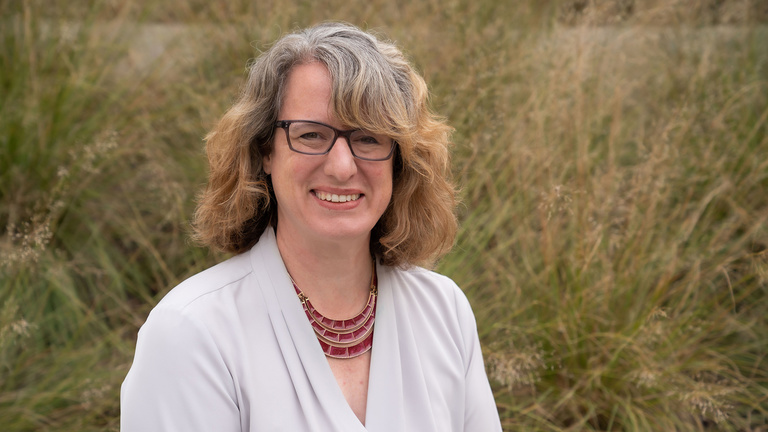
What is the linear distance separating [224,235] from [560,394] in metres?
1.63

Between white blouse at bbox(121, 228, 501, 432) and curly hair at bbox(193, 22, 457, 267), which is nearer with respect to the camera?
white blouse at bbox(121, 228, 501, 432)

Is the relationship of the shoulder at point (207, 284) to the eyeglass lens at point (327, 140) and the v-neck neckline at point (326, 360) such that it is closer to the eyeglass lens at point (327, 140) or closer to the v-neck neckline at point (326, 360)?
the v-neck neckline at point (326, 360)

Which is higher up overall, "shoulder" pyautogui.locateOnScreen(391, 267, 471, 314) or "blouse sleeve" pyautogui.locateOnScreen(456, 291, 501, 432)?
"shoulder" pyautogui.locateOnScreen(391, 267, 471, 314)

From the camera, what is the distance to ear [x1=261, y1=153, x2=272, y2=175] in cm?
183

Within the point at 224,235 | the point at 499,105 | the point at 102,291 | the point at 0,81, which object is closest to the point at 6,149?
the point at 0,81

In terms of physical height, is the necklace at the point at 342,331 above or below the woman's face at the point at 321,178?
below

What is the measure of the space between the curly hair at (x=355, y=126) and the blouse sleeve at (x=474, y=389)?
21 cm

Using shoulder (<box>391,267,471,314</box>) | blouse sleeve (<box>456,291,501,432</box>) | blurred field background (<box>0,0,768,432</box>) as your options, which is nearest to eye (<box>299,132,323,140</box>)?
shoulder (<box>391,267,471,314</box>)

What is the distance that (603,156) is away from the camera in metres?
3.87

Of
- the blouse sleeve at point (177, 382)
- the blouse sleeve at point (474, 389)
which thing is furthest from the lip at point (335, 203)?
the blouse sleeve at point (474, 389)

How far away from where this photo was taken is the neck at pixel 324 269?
1.79 meters

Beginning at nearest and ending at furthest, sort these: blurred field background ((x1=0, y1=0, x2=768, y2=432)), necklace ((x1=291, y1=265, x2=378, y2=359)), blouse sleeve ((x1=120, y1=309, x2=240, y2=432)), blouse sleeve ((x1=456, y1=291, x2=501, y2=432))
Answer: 1. blouse sleeve ((x1=120, y1=309, x2=240, y2=432))
2. necklace ((x1=291, y1=265, x2=378, y2=359))
3. blouse sleeve ((x1=456, y1=291, x2=501, y2=432))
4. blurred field background ((x1=0, y1=0, x2=768, y2=432))

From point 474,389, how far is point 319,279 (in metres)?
0.52

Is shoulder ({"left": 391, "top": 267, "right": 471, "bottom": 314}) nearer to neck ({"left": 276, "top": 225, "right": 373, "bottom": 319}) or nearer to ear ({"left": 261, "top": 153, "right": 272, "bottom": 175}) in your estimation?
neck ({"left": 276, "top": 225, "right": 373, "bottom": 319})
